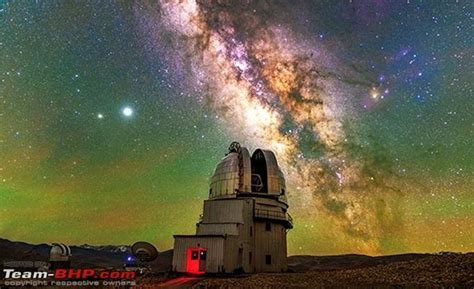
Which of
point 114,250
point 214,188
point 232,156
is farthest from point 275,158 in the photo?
point 114,250

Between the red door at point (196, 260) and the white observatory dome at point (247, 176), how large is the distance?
555cm

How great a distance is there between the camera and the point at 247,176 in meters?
30.6

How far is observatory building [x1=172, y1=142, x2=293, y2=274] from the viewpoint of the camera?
26734 millimetres

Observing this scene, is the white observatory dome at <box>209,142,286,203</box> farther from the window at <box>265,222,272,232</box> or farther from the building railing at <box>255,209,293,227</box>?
the window at <box>265,222,272,232</box>

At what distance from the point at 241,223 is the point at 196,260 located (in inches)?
176

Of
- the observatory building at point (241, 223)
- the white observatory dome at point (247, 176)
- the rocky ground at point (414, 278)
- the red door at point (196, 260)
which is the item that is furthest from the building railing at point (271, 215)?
the rocky ground at point (414, 278)

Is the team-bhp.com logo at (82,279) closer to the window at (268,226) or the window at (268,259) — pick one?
the window at (268,259)

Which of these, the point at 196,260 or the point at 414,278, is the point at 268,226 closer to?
the point at 196,260

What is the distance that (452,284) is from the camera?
11.8 metres

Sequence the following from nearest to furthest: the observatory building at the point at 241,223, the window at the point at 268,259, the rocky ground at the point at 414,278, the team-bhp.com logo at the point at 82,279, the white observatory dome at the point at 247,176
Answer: the rocky ground at the point at 414,278 → the team-bhp.com logo at the point at 82,279 → the observatory building at the point at 241,223 → the window at the point at 268,259 → the white observatory dome at the point at 247,176

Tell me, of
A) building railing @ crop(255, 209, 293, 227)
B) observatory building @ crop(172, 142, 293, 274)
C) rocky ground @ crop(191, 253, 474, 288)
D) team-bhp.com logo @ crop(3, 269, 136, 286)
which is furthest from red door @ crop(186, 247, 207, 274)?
team-bhp.com logo @ crop(3, 269, 136, 286)

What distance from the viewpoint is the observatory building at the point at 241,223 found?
26.7m

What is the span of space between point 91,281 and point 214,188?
1702 centimetres

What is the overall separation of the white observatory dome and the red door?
18.2 feet
